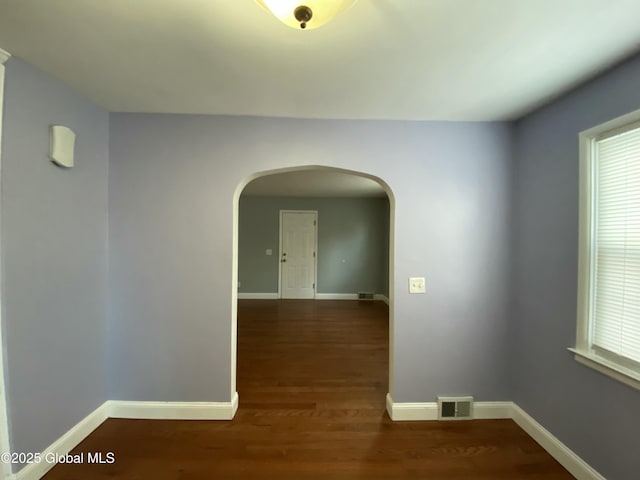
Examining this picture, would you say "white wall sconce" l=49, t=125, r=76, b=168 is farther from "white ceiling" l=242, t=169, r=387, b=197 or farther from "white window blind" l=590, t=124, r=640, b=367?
"white window blind" l=590, t=124, r=640, b=367

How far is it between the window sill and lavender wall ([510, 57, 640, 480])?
0.14 feet

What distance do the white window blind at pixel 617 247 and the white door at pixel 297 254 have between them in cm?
521

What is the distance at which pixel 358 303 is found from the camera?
608 centimetres

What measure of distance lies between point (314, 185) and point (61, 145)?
12.3 feet

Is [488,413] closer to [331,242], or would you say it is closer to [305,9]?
[305,9]

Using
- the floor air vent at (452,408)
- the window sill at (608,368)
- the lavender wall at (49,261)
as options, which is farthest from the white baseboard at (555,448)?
the lavender wall at (49,261)

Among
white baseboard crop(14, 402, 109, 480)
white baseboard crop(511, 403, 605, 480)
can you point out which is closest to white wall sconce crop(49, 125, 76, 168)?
white baseboard crop(14, 402, 109, 480)

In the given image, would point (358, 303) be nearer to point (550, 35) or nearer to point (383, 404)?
point (383, 404)

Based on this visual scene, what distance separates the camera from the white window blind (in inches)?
54.8

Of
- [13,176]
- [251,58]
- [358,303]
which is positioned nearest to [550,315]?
[251,58]

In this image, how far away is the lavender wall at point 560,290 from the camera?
1.43 metres

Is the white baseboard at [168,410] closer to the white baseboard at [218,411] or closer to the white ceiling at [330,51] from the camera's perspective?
the white baseboard at [218,411]

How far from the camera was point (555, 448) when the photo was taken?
177 centimetres

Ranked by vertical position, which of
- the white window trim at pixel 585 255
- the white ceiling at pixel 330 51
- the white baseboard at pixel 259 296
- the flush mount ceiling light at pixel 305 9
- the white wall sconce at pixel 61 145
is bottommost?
the white baseboard at pixel 259 296
